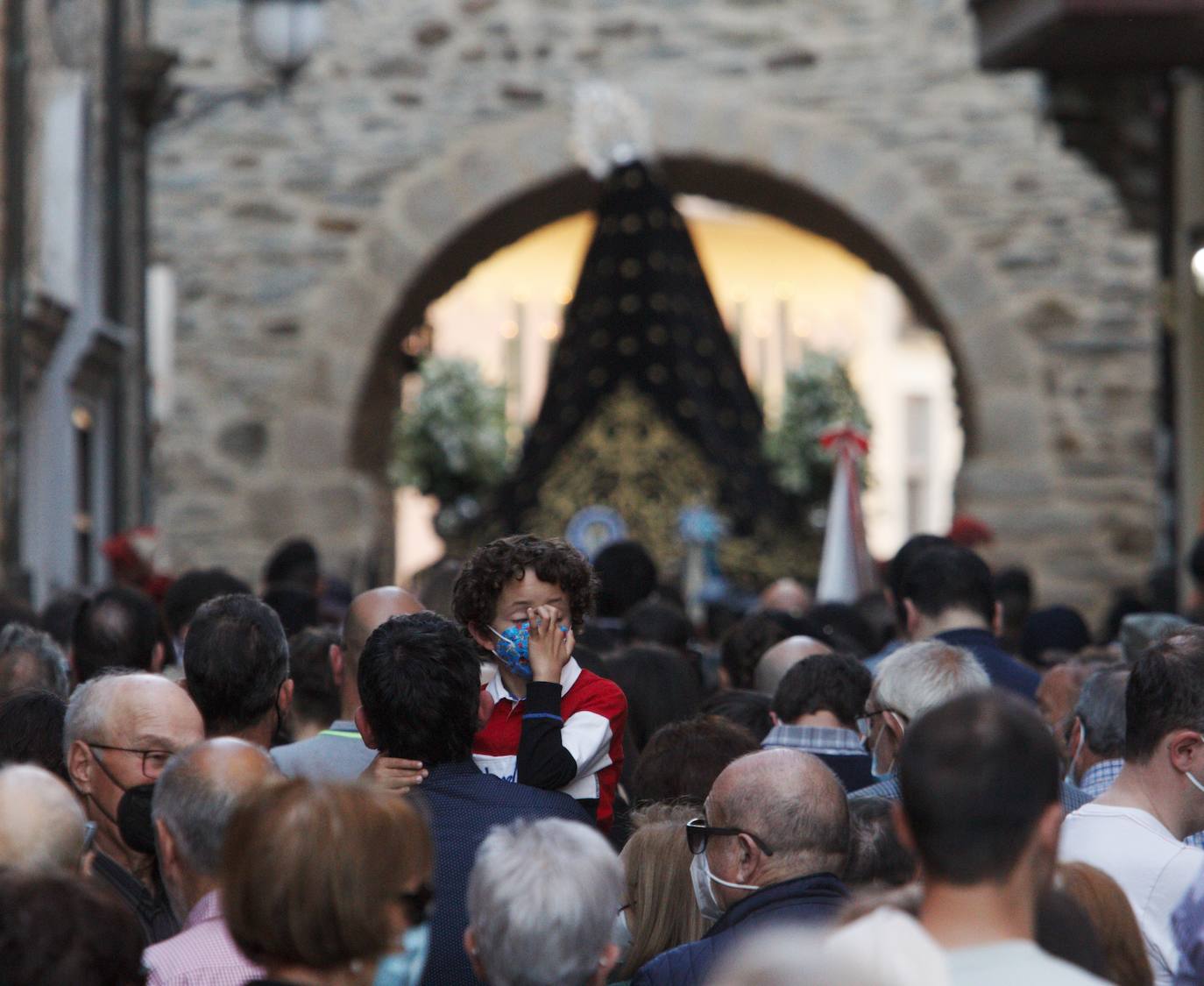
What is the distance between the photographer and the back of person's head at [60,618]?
6.41 m

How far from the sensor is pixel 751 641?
19.0ft

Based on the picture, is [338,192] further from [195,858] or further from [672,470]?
[195,858]

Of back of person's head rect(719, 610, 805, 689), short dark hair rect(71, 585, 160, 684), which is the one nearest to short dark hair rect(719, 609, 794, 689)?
back of person's head rect(719, 610, 805, 689)

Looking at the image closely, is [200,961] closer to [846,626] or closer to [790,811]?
[790,811]

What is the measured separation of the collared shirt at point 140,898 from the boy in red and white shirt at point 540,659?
0.65m

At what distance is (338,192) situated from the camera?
14.3m

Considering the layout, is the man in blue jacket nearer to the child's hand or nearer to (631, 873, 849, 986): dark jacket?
(631, 873, 849, 986): dark jacket

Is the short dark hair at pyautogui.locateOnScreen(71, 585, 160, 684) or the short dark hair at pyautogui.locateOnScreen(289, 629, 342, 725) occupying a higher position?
the short dark hair at pyautogui.locateOnScreen(71, 585, 160, 684)

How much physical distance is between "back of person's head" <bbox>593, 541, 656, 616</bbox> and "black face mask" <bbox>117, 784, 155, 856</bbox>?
3.36 m

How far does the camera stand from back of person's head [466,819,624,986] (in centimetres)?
284

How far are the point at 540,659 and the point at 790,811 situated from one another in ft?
2.14

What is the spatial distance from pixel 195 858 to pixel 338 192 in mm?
11528

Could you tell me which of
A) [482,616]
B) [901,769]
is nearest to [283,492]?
[482,616]

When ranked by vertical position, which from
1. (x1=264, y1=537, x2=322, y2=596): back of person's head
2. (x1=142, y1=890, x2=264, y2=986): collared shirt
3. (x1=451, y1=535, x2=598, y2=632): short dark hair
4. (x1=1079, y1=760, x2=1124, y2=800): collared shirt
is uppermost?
(x1=451, y1=535, x2=598, y2=632): short dark hair
